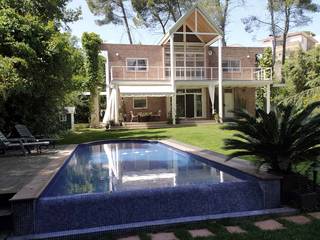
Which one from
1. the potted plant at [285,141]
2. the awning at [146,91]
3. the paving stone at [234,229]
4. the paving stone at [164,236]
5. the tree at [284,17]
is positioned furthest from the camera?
the tree at [284,17]

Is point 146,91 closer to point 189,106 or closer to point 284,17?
point 189,106

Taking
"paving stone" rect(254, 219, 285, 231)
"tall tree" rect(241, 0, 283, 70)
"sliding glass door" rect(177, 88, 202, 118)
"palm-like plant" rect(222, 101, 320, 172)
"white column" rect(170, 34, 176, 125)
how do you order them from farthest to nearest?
"tall tree" rect(241, 0, 283, 70) → "sliding glass door" rect(177, 88, 202, 118) → "white column" rect(170, 34, 176, 125) → "palm-like plant" rect(222, 101, 320, 172) → "paving stone" rect(254, 219, 285, 231)

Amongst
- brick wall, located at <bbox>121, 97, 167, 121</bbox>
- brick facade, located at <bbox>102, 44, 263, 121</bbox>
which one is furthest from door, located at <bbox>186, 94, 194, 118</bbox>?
brick wall, located at <bbox>121, 97, 167, 121</bbox>

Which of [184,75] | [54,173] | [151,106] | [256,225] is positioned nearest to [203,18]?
[184,75]

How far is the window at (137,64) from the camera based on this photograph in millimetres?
31544

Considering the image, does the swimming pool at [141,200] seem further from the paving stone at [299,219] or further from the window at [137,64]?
the window at [137,64]

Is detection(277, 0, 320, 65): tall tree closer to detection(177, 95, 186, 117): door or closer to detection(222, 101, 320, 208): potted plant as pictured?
detection(177, 95, 186, 117): door

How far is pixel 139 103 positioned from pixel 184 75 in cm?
499

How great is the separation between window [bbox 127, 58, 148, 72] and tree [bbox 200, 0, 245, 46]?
14815mm

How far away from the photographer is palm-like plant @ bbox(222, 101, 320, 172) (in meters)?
6.71

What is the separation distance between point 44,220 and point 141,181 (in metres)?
3.01

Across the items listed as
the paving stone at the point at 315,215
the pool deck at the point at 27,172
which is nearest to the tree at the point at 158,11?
the pool deck at the point at 27,172

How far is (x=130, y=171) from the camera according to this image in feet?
32.2

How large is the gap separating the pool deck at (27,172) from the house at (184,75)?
17295 mm
